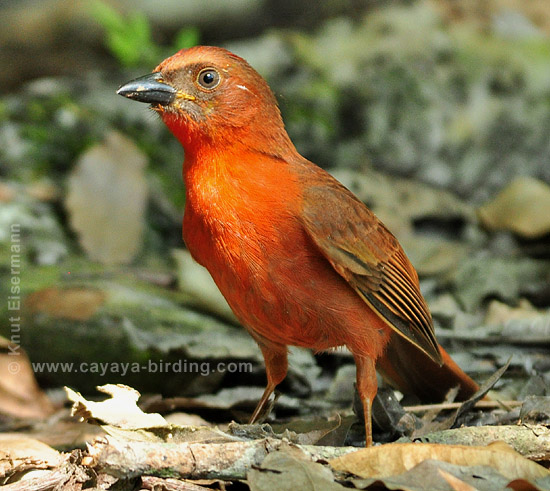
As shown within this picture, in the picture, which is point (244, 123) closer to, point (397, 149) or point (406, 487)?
point (406, 487)

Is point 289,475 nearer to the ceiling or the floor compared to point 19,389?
nearer to the ceiling

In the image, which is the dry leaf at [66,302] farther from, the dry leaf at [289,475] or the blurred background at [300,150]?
the dry leaf at [289,475]

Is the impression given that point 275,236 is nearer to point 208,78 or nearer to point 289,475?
point 208,78

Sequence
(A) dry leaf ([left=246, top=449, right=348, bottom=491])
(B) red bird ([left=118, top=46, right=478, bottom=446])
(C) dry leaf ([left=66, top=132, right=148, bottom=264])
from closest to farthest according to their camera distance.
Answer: (A) dry leaf ([left=246, top=449, right=348, bottom=491])
(B) red bird ([left=118, top=46, right=478, bottom=446])
(C) dry leaf ([left=66, top=132, right=148, bottom=264])

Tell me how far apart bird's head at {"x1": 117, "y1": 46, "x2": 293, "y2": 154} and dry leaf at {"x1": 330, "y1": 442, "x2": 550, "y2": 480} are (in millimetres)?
1602

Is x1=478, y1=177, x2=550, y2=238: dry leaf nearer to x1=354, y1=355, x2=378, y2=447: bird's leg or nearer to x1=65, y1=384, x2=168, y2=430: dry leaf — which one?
x1=354, y1=355, x2=378, y2=447: bird's leg

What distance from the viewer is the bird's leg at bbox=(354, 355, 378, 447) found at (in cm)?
349

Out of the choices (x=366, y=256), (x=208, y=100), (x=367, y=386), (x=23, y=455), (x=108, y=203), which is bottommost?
(x=23, y=455)

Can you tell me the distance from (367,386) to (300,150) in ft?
12.8

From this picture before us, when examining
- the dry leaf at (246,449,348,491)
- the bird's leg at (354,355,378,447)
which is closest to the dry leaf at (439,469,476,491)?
the dry leaf at (246,449,348,491)

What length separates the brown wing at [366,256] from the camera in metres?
3.53

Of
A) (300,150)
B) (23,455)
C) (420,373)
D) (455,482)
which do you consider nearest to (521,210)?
(300,150)

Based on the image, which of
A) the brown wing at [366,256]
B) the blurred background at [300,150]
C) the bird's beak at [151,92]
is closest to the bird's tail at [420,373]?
the brown wing at [366,256]

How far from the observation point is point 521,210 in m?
6.20
